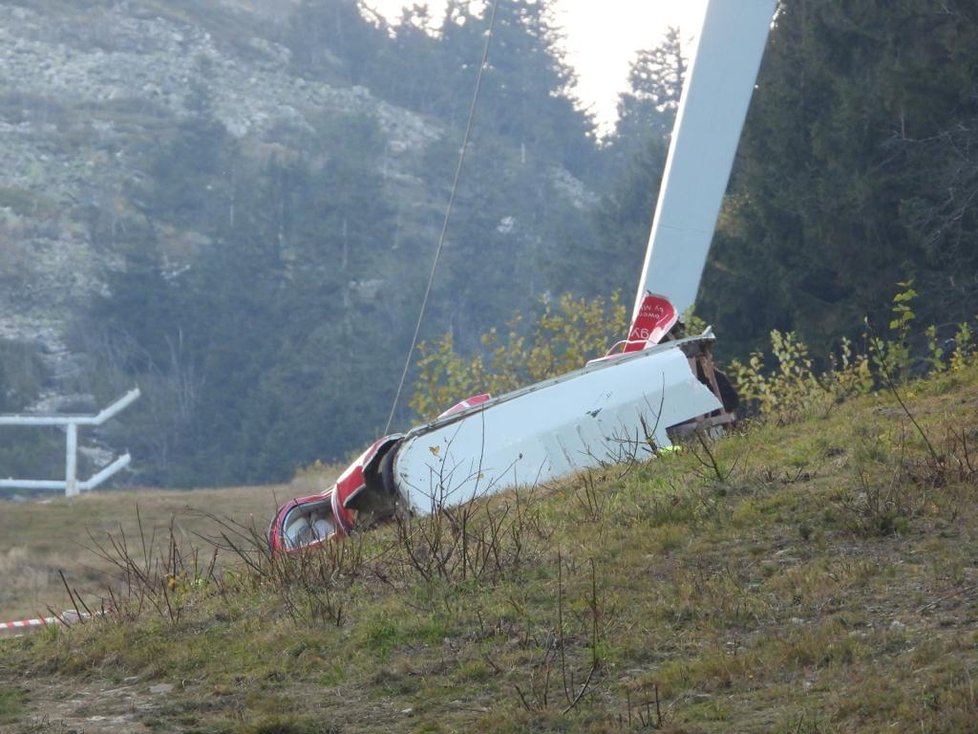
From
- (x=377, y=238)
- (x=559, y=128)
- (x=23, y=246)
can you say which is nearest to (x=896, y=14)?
(x=377, y=238)

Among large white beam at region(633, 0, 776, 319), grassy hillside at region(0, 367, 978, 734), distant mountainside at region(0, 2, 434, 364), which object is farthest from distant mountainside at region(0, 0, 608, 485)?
grassy hillside at region(0, 367, 978, 734)

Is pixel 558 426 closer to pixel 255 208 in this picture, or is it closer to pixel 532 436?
pixel 532 436

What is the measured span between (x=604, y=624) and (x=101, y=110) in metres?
75.9

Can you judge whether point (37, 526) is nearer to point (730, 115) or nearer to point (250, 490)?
point (250, 490)

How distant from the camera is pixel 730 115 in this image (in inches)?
491

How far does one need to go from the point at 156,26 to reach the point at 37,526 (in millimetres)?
66134

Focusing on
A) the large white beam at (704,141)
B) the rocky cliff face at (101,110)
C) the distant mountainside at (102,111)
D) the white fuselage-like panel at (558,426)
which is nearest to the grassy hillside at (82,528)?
the large white beam at (704,141)

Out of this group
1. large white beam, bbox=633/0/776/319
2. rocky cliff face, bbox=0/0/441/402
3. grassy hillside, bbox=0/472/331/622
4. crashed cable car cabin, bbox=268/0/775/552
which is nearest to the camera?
crashed cable car cabin, bbox=268/0/775/552

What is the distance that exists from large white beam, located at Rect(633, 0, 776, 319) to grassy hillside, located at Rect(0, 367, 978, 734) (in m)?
5.80

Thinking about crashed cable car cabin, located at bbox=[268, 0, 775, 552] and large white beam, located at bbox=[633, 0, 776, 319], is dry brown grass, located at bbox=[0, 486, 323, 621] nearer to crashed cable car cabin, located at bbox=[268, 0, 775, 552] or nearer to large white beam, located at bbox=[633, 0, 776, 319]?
large white beam, located at bbox=[633, 0, 776, 319]

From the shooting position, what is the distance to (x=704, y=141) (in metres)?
12.6

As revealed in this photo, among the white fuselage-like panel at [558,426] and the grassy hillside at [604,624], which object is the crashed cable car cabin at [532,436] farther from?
the grassy hillside at [604,624]

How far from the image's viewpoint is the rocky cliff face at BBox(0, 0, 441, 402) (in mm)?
63250

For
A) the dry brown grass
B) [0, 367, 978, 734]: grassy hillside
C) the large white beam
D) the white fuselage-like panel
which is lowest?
the dry brown grass
